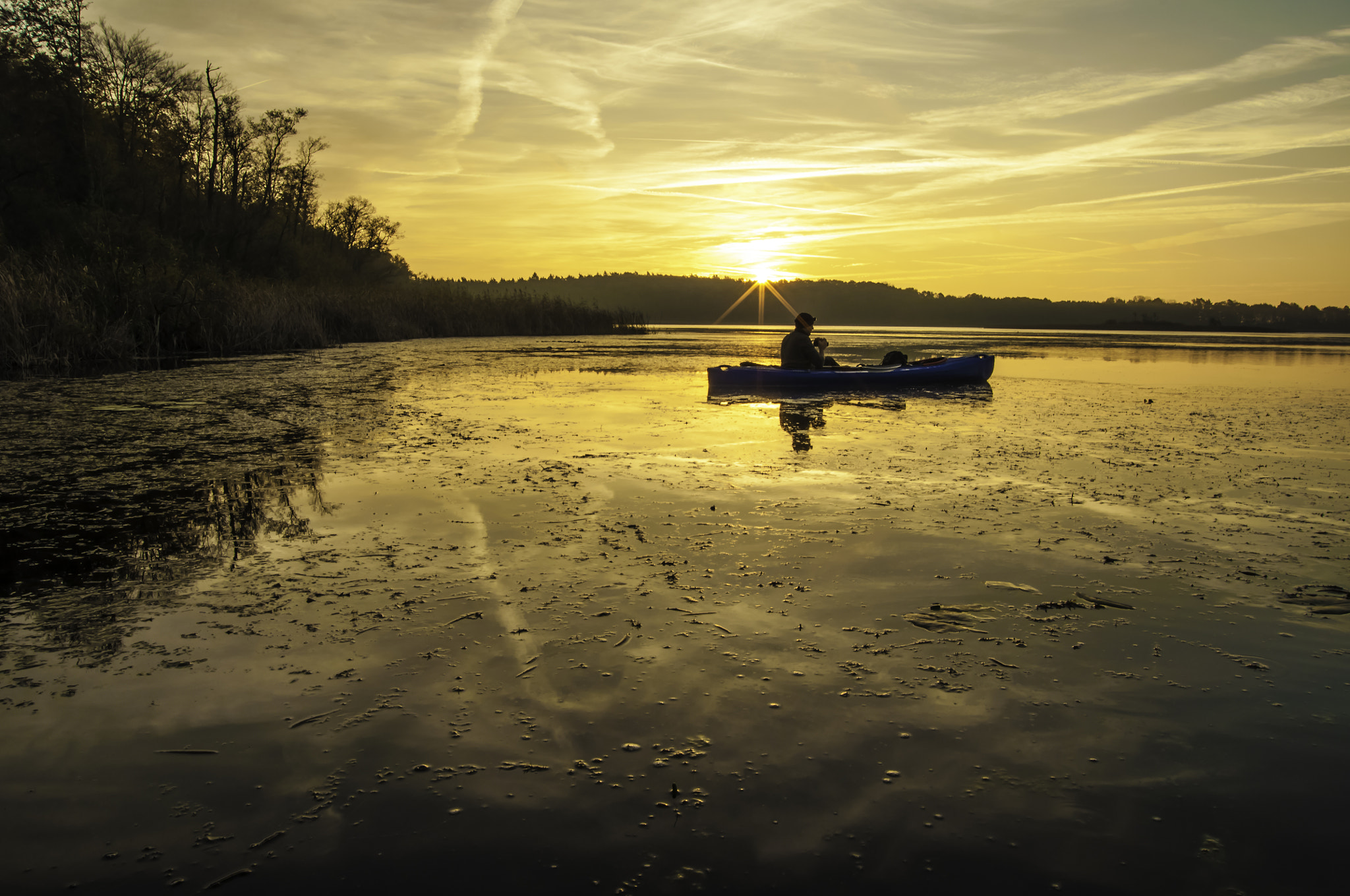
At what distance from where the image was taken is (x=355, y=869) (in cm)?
184

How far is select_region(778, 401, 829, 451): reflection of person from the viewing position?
803cm

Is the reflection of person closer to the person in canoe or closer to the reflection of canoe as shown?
the reflection of canoe

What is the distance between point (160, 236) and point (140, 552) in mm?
24585

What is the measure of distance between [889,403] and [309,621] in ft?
32.0

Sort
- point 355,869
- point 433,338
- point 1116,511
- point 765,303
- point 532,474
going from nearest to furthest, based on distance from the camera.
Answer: point 355,869
point 1116,511
point 532,474
point 433,338
point 765,303

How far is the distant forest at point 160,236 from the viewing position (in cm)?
1412

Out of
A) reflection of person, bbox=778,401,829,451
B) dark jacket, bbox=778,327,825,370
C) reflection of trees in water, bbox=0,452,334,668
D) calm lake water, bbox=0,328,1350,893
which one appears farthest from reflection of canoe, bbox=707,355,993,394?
reflection of trees in water, bbox=0,452,334,668

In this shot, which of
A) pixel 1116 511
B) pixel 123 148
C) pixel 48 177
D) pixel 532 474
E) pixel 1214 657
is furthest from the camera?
pixel 123 148

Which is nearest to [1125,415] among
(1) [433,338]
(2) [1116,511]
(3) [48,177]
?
(2) [1116,511]

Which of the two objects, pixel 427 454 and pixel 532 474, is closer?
pixel 532 474

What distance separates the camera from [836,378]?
12.8 meters

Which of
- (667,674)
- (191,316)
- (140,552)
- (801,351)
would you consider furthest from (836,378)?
(191,316)

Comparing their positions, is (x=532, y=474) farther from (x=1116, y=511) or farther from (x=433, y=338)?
(x=433, y=338)

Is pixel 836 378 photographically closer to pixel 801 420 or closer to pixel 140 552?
pixel 801 420
